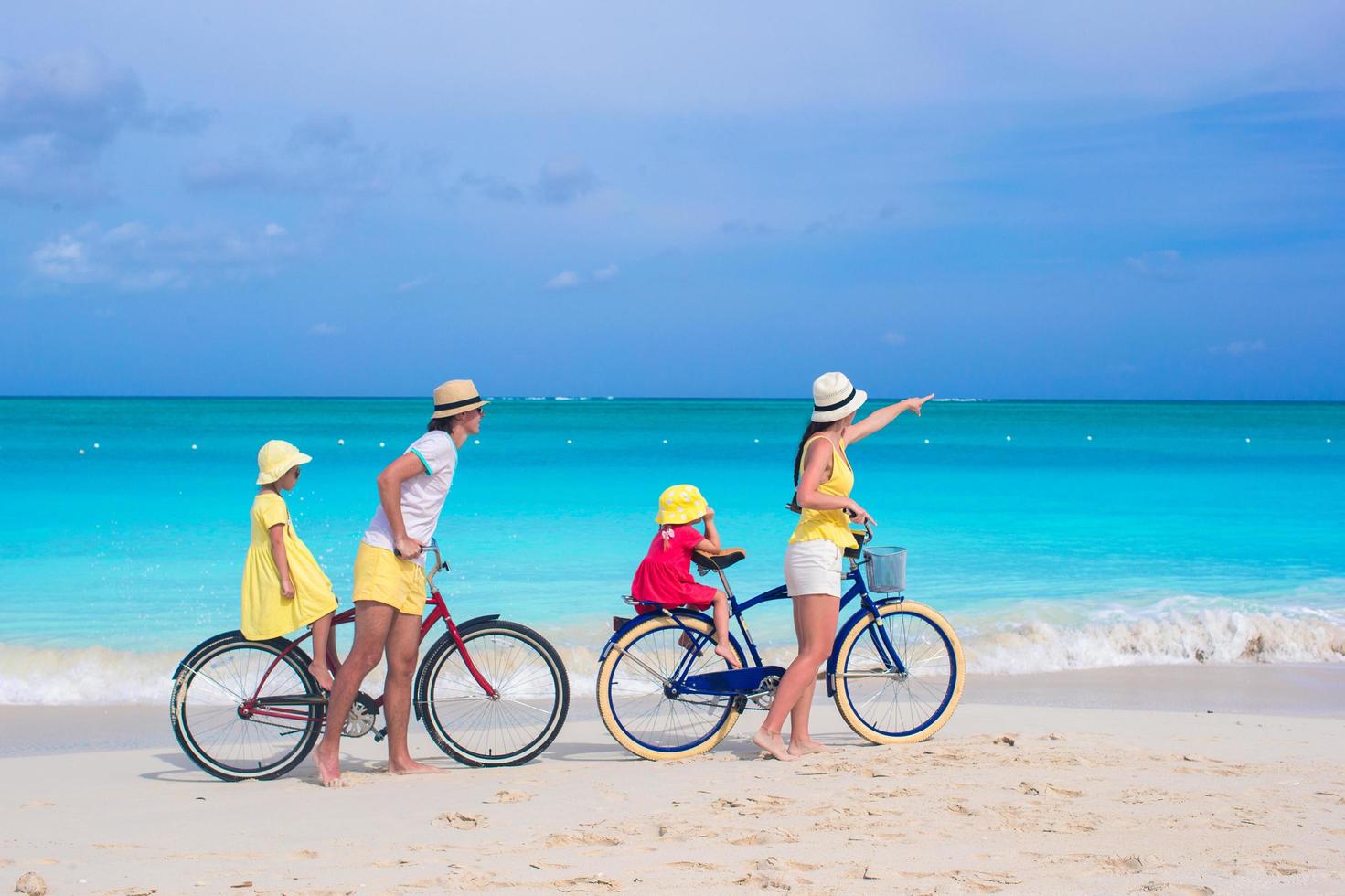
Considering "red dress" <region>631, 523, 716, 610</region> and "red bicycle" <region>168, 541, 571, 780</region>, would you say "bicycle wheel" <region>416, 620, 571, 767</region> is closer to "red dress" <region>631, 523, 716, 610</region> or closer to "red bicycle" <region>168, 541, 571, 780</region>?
"red bicycle" <region>168, 541, 571, 780</region>

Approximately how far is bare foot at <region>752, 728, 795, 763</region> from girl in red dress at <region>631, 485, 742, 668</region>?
14.1 inches

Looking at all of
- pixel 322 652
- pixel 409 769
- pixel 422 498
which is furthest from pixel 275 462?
pixel 409 769

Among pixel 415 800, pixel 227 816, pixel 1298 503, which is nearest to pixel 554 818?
pixel 415 800

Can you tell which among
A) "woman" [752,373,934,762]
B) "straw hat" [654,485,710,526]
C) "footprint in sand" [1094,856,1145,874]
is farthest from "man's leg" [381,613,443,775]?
"footprint in sand" [1094,856,1145,874]

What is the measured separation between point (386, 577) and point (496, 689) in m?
0.76

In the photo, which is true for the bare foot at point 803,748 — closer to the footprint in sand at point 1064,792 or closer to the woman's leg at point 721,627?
the woman's leg at point 721,627

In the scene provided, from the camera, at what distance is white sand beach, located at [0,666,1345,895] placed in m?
3.54

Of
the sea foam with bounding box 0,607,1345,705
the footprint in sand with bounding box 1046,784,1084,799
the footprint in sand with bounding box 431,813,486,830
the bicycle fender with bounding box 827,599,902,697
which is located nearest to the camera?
the footprint in sand with bounding box 431,813,486,830

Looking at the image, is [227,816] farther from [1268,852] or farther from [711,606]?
[1268,852]

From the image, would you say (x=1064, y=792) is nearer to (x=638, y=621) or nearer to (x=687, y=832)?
(x=687, y=832)

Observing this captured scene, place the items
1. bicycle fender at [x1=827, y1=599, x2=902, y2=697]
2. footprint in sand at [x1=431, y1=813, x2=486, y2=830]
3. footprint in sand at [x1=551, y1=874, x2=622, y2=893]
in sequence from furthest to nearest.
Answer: bicycle fender at [x1=827, y1=599, x2=902, y2=697]
footprint in sand at [x1=431, y1=813, x2=486, y2=830]
footprint in sand at [x1=551, y1=874, x2=622, y2=893]

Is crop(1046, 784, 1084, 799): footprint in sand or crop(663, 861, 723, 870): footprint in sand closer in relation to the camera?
crop(663, 861, 723, 870): footprint in sand

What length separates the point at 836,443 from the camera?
506 cm

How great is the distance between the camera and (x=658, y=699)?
5.66 m
